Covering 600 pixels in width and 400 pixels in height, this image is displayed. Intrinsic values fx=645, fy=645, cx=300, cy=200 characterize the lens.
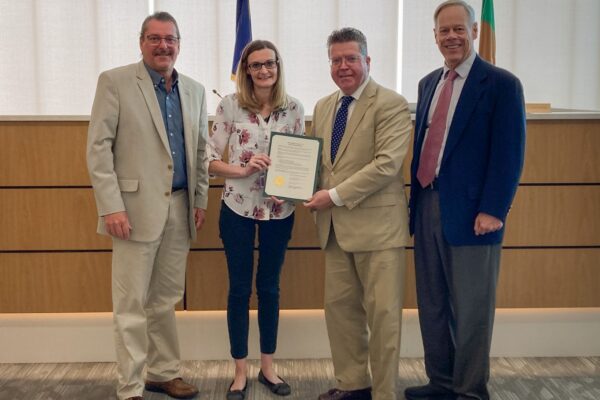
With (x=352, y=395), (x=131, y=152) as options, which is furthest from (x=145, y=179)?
(x=352, y=395)

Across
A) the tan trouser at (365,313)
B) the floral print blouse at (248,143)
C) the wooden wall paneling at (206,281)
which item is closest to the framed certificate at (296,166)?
the floral print blouse at (248,143)

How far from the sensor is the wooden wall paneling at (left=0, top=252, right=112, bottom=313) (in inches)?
137

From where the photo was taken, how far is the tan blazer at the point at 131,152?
2.71 metres

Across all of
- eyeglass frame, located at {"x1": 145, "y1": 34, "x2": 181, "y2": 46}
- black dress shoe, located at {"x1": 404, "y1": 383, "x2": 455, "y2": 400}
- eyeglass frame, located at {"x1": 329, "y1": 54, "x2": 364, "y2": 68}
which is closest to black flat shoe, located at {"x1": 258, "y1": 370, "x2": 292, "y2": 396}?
black dress shoe, located at {"x1": 404, "y1": 383, "x2": 455, "y2": 400}

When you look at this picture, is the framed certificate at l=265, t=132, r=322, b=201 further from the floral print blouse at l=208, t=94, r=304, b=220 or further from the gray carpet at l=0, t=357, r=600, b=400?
the gray carpet at l=0, t=357, r=600, b=400

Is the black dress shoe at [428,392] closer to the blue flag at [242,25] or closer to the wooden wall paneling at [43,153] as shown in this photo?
the wooden wall paneling at [43,153]

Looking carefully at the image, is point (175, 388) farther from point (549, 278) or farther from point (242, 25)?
point (242, 25)

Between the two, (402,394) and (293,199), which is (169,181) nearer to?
(293,199)

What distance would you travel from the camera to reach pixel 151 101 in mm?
2783

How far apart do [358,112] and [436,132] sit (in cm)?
34

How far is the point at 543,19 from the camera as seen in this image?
17.9 feet

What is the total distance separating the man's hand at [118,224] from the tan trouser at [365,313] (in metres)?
0.88

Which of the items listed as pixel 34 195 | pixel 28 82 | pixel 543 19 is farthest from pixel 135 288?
pixel 543 19

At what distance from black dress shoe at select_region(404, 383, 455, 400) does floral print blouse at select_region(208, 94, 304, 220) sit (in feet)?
3.45
